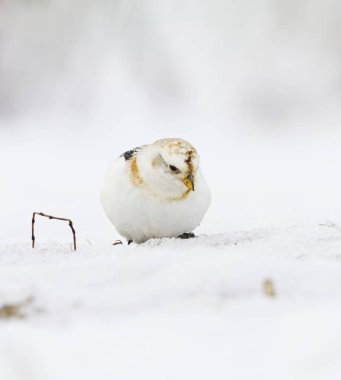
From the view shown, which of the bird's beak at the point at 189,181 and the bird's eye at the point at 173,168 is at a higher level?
the bird's eye at the point at 173,168

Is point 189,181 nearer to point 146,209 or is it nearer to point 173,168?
point 173,168

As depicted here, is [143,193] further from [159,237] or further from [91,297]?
[91,297]

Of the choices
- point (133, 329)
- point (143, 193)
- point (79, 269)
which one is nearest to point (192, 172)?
point (143, 193)

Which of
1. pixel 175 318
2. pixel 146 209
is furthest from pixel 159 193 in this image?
pixel 175 318

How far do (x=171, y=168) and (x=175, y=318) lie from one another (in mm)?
1668

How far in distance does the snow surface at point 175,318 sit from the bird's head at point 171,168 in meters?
0.84

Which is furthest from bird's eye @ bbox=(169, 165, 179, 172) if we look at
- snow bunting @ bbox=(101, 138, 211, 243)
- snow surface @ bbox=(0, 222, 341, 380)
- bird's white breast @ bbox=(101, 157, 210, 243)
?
snow surface @ bbox=(0, 222, 341, 380)

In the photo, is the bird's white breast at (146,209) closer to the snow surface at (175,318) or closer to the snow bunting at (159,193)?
the snow bunting at (159,193)

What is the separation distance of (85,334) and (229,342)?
1.32 feet

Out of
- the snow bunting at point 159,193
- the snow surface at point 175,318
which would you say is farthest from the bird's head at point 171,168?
the snow surface at point 175,318

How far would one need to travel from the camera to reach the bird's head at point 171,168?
3480 mm

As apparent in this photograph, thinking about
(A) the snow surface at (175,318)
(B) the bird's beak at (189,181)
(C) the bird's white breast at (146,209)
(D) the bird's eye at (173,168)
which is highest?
(D) the bird's eye at (173,168)

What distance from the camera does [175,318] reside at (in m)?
1.94

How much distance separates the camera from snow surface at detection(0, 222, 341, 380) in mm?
1696
